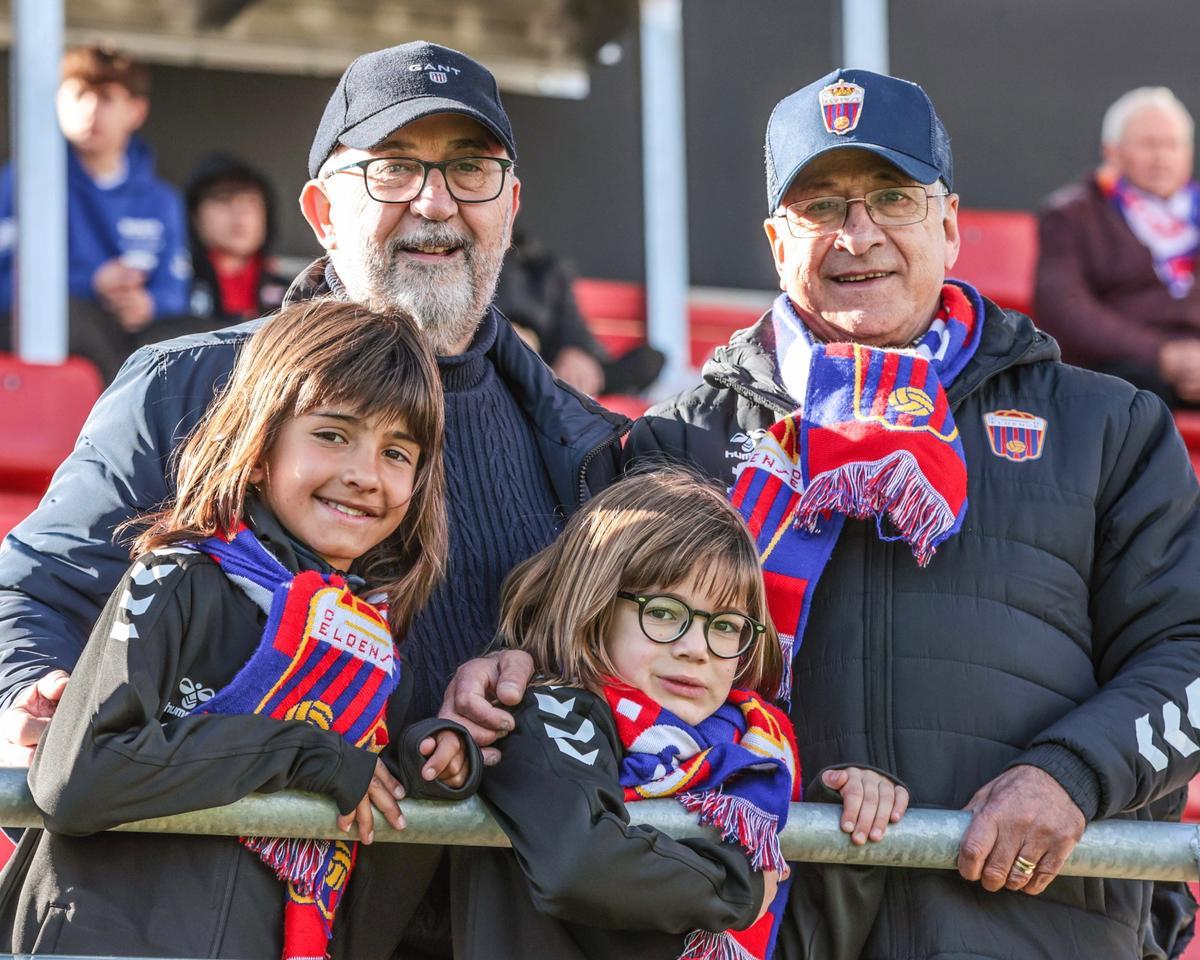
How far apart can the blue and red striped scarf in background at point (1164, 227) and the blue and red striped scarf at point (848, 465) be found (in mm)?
4235

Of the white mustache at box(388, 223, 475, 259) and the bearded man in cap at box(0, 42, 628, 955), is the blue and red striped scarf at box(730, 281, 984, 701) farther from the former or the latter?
the white mustache at box(388, 223, 475, 259)

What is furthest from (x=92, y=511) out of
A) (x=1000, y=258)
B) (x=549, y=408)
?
(x=1000, y=258)

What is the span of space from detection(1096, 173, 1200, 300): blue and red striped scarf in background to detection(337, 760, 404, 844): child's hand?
5.07m

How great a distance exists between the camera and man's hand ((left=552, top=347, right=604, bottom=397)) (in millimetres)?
6000

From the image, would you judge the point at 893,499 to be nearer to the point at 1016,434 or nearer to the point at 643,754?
the point at 1016,434

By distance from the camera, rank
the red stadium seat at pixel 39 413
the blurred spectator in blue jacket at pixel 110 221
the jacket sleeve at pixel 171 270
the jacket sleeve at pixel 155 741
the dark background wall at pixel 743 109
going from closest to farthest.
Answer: the jacket sleeve at pixel 155 741
the red stadium seat at pixel 39 413
the blurred spectator in blue jacket at pixel 110 221
the jacket sleeve at pixel 171 270
the dark background wall at pixel 743 109

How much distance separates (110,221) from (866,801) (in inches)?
173

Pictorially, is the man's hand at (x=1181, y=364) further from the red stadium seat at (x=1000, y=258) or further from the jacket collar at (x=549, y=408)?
the jacket collar at (x=549, y=408)

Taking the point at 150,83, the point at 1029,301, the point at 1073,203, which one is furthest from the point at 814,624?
the point at 150,83

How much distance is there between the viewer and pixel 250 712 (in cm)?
228

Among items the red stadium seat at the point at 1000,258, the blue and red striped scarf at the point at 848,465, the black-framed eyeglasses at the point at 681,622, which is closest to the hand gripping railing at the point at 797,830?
the black-framed eyeglasses at the point at 681,622

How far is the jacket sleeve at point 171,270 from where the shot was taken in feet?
19.9

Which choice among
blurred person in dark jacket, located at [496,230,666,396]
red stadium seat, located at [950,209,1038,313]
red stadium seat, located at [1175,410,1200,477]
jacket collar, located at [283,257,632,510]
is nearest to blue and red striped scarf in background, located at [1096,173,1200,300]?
red stadium seat, located at [1175,410,1200,477]

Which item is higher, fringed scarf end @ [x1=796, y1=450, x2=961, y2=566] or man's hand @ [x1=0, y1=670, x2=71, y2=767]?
fringed scarf end @ [x1=796, y1=450, x2=961, y2=566]
